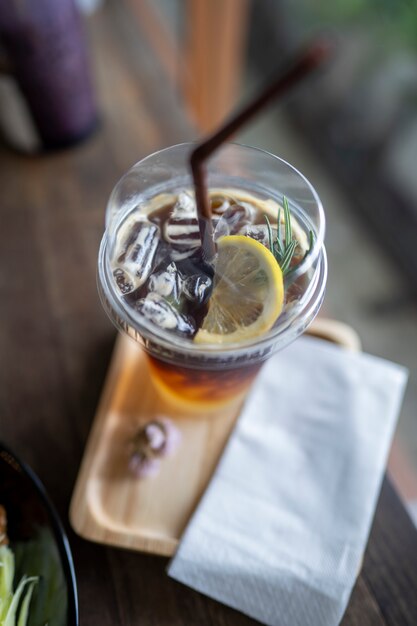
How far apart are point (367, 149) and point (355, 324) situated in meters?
0.78

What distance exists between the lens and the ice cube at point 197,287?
560 mm

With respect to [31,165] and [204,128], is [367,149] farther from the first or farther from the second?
[31,165]

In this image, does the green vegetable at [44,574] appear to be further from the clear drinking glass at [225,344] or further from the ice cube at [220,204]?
the ice cube at [220,204]

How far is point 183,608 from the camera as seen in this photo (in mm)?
583

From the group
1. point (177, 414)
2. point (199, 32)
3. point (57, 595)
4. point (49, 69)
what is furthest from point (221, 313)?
point (199, 32)

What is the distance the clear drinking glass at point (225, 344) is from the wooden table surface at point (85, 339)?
0.15 meters

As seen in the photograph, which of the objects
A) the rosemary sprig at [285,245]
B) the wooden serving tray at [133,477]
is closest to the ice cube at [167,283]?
the rosemary sprig at [285,245]

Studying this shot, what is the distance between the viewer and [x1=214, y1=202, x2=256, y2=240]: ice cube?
1.91 feet

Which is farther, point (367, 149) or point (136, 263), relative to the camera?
point (367, 149)

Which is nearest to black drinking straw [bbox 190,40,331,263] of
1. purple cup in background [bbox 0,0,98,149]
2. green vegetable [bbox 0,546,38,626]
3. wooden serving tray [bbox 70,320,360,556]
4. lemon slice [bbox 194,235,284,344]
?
lemon slice [bbox 194,235,284,344]

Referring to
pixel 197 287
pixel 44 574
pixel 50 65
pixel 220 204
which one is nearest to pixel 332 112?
pixel 50 65

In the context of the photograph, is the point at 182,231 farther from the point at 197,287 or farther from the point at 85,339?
the point at 85,339

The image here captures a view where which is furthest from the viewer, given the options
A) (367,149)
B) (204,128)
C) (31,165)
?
(367,149)

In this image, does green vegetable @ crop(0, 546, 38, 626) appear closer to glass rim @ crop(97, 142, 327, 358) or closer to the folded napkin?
the folded napkin
